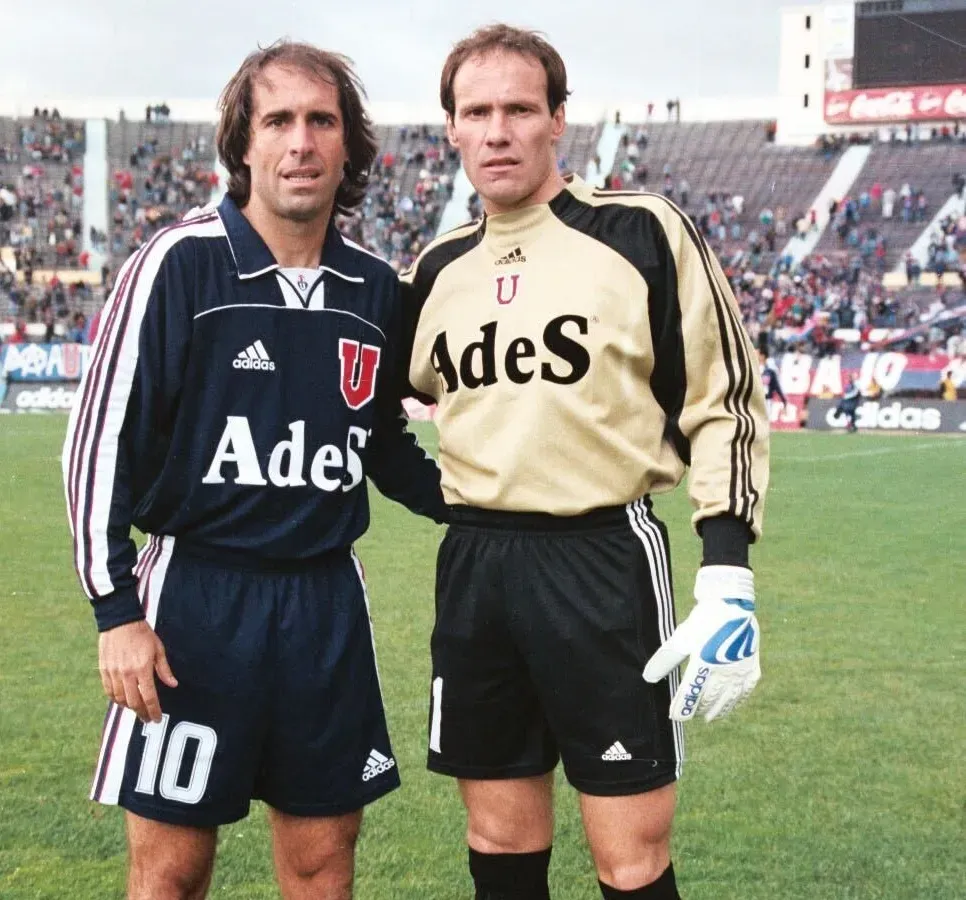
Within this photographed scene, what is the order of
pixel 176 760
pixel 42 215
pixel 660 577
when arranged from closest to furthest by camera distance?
pixel 176 760 < pixel 660 577 < pixel 42 215

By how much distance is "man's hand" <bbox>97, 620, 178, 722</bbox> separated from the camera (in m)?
3.05

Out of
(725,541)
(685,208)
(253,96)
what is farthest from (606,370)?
(685,208)

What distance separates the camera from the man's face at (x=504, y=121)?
3.36m

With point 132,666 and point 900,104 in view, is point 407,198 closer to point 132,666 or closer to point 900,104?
point 900,104

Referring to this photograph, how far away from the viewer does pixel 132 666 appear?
3.05 metres

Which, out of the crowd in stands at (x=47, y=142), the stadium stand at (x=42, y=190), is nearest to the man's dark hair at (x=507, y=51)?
the stadium stand at (x=42, y=190)

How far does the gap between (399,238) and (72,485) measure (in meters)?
39.7

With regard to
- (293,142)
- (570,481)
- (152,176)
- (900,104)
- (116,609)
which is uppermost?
(900,104)

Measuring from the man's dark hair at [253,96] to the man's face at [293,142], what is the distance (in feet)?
0.09

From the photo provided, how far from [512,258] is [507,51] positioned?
1.66 feet

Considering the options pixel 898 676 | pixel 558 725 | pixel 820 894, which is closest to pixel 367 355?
pixel 558 725

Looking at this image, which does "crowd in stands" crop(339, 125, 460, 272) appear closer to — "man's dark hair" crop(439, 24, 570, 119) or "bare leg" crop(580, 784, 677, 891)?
"man's dark hair" crop(439, 24, 570, 119)

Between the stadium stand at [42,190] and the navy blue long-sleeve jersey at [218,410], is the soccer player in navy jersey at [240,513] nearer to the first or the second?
the navy blue long-sleeve jersey at [218,410]

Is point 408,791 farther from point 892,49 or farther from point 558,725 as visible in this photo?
point 892,49
